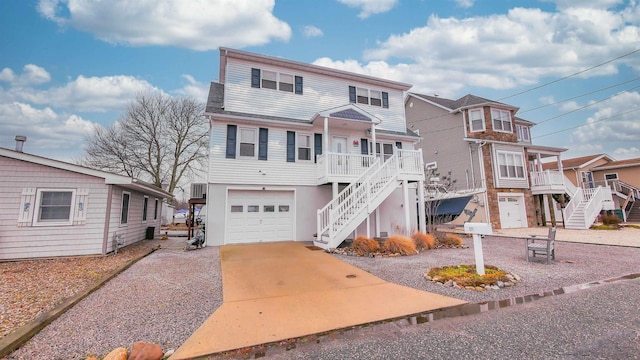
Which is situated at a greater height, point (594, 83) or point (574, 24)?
point (574, 24)

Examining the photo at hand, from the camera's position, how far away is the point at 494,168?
57.7 ft

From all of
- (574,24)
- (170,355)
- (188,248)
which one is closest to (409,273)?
(170,355)

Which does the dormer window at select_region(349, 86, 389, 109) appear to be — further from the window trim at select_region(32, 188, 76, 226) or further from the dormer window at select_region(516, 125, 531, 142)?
the dormer window at select_region(516, 125, 531, 142)

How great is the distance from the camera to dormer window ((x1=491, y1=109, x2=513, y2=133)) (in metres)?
18.3

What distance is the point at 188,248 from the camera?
997 centimetres

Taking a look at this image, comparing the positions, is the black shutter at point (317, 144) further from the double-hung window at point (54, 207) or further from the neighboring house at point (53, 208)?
the double-hung window at point (54, 207)

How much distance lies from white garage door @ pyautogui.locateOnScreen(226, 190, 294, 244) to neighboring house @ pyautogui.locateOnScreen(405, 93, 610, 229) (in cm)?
1058

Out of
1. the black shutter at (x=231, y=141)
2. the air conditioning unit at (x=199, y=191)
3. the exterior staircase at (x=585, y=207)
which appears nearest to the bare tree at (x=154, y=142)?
the air conditioning unit at (x=199, y=191)

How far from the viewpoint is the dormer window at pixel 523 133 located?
69.3 feet

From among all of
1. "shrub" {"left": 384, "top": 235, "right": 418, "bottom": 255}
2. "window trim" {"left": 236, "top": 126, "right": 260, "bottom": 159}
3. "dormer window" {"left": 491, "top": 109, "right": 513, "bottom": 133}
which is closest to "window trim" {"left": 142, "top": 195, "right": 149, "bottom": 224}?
"window trim" {"left": 236, "top": 126, "right": 260, "bottom": 159}

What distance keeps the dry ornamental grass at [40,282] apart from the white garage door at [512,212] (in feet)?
68.9

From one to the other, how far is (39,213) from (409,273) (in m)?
11.4

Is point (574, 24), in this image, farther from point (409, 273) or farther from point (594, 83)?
point (409, 273)

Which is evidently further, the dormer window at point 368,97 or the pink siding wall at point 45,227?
the dormer window at point 368,97
